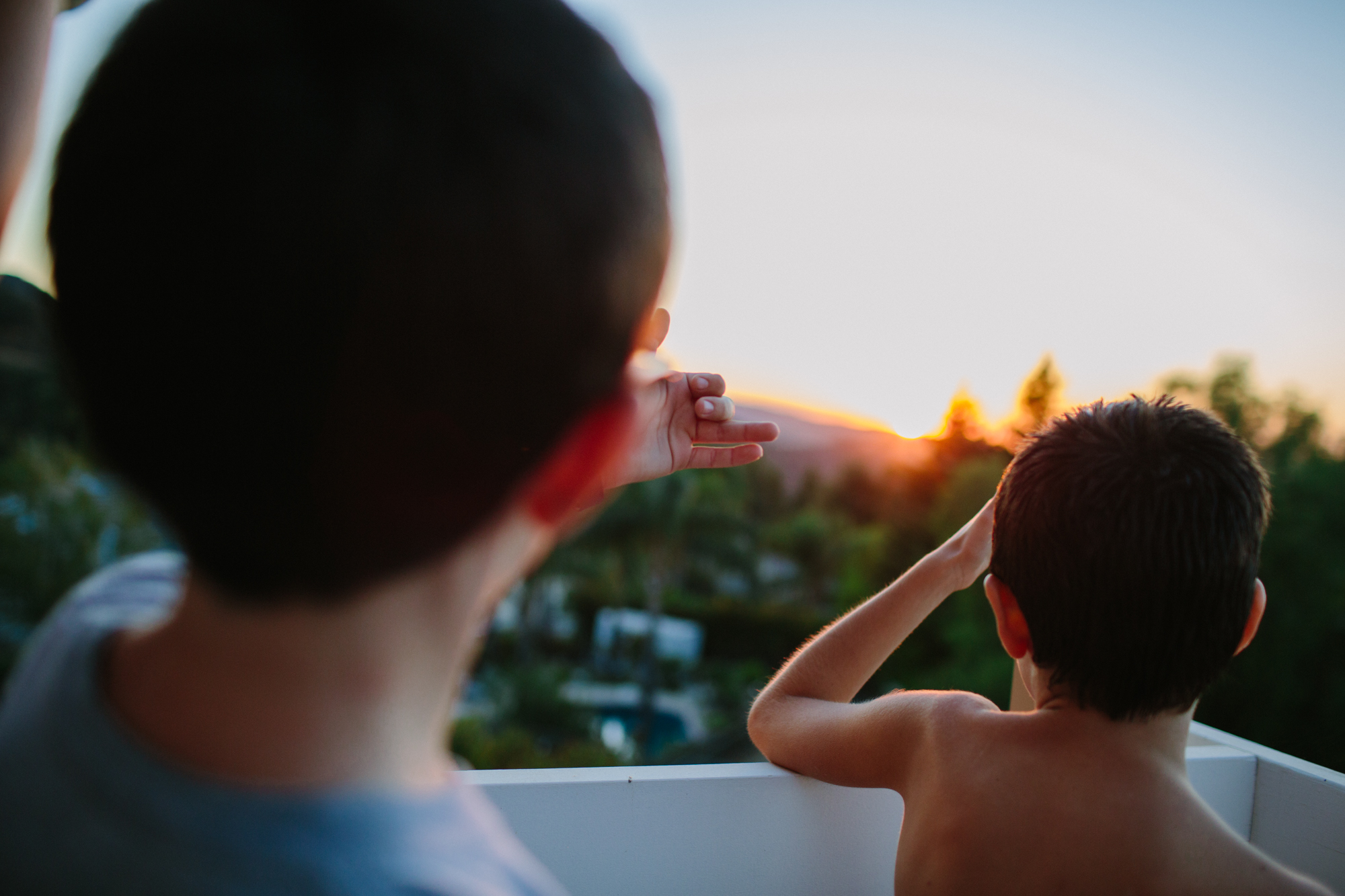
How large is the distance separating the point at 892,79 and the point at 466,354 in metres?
14.4

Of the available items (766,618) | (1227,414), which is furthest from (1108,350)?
(766,618)

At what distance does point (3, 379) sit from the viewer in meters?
13.0

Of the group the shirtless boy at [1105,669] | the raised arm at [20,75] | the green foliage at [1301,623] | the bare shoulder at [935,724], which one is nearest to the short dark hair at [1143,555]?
the shirtless boy at [1105,669]

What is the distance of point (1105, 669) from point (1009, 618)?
14 cm

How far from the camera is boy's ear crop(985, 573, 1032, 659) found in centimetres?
105

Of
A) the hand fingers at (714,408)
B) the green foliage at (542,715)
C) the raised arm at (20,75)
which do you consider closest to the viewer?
the raised arm at (20,75)

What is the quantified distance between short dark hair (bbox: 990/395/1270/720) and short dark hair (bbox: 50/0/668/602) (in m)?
0.82

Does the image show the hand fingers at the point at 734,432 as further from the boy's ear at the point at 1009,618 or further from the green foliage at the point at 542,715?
the green foliage at the point at 542,715

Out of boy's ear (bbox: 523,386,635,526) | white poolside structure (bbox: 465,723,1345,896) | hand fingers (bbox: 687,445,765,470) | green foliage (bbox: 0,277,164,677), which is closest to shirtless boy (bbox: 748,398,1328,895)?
white poolside structure (bbox: 465,723,1345,896)

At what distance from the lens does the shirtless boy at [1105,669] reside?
914mm

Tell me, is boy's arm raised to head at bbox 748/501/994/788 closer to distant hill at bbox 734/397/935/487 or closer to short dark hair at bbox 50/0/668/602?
short dark hair at bbox 50/0/668/602

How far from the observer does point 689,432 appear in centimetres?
130

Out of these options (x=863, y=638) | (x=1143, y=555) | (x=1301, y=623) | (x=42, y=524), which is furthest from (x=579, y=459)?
(x=42, y=524)

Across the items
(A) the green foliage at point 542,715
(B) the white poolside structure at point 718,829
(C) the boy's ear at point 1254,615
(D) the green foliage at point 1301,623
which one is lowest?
(A) the green foliage at point 542,715
